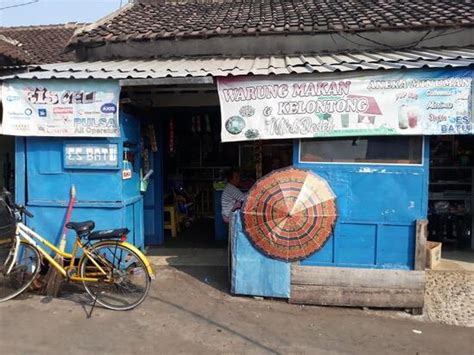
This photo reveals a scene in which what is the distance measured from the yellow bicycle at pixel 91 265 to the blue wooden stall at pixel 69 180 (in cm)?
61

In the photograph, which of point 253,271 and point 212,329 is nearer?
point 212,329

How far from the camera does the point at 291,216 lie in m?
5.10

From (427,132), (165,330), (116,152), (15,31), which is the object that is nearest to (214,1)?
(116,152)

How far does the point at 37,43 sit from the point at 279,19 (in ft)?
37.3

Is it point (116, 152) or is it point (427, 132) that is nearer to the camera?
point (427, 132)

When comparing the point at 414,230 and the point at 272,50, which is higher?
the point at 272,50

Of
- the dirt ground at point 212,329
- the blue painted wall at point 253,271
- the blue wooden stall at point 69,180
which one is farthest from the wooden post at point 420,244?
the blue wooden stall at point 69,180

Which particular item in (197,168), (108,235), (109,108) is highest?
(109,108)

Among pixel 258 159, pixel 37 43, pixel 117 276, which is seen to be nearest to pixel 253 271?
pixel 117 276

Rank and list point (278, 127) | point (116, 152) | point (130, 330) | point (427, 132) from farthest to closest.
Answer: point (116, 152) < point (278, 127) < point (427, 132) < point (130, 330)

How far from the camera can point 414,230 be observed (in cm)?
513

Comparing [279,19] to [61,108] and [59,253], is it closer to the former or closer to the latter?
[61,108]

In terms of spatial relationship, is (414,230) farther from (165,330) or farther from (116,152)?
(116,152)

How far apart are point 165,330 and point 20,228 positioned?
2.32 m
